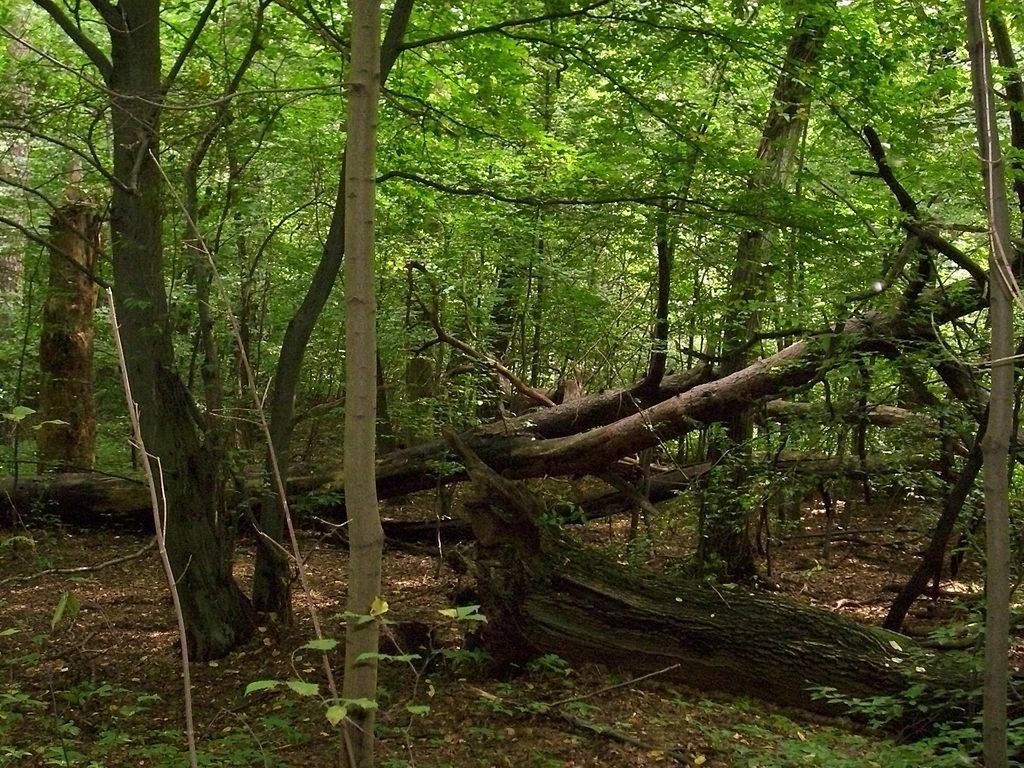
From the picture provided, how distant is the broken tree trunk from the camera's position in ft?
16.9

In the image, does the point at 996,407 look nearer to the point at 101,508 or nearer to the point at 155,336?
the point at 155,336

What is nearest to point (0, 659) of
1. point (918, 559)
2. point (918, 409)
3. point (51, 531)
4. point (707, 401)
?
point (51, 531)

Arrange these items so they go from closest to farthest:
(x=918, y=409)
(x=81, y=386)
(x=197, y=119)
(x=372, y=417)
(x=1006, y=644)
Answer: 1. (x=372, y=417)
2. (x=1006, y=644)
3. (x=197, y=119)
4. (x=918, y=409)
5. (x=81, y=386)

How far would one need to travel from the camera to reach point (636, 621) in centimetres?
540

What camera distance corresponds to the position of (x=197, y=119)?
5.24 metres

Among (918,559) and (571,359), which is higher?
(571,359)

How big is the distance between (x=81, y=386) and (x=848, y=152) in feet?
27.1

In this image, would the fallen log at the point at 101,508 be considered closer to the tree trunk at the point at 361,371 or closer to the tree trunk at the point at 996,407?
the tree trunk at the point at 996,407

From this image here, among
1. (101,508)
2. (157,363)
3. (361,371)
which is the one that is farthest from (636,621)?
(101,508)

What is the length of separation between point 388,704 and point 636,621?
159 cm

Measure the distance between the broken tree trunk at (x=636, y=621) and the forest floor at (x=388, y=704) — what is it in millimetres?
144

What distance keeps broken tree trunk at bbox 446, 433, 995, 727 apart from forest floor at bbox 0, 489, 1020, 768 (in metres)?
0.14

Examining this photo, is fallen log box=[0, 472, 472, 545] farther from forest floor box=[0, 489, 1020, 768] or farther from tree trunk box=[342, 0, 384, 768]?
tree trunk box=[342, 0, 384, 768]

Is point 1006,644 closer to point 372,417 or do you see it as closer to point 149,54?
point 372,417
